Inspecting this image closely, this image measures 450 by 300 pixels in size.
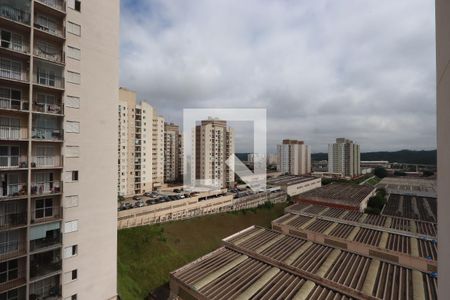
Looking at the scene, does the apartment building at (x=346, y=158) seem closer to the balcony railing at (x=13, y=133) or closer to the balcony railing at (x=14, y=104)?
the balcony railing at (x=13, y=133)

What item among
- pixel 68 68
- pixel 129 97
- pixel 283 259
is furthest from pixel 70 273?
pixel 129 97

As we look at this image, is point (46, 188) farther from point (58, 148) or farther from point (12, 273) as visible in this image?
point (12, 273)

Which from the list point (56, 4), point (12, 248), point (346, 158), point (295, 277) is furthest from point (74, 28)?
point (346, 158)

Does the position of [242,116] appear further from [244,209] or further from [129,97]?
[129,97]

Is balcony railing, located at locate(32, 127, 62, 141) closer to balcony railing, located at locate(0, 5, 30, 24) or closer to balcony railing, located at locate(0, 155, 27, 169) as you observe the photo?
balcony railing, located at locate(0, 155, 27, 169)

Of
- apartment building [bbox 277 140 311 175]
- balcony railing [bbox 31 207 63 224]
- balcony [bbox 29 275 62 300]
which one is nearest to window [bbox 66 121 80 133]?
balcony railing [bbox 31 207 63 224]

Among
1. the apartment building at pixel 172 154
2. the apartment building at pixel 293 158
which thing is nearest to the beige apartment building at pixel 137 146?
the apartment building at pixel 172 154

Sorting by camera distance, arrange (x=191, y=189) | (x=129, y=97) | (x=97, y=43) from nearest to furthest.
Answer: (x=97, y=43) < (x=129, y=97) < (x=191, y=189)
